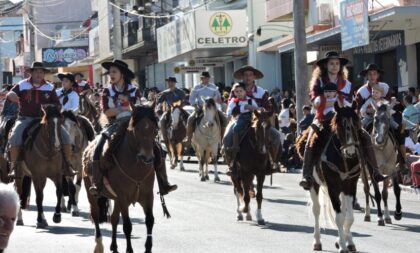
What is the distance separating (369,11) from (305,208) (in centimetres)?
1269

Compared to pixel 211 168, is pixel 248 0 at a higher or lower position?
higher

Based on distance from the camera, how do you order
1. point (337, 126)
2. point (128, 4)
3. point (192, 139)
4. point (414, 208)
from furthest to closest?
point (128, 4) < point (192, 139) < point (414, 208) < point (337, 126)

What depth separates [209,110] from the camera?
26.5 m

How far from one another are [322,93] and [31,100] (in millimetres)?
5854

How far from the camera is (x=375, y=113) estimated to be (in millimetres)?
17203

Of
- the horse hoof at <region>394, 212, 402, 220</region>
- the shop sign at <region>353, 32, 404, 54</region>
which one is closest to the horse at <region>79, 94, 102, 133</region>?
the horse hoof at <region>394, 212, 402, 220</region>

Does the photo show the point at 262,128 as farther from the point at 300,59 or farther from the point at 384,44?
the point at 384,44

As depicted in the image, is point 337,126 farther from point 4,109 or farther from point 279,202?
point 4,109

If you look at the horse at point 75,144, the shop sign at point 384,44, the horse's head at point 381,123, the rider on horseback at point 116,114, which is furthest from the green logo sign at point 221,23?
the rider on horseback at point 116,114

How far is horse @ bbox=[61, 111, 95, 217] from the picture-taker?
61.5ft

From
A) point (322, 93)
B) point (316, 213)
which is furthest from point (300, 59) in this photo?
point (316, 213)

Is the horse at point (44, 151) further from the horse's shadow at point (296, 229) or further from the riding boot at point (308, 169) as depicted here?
the riding boot at point (308, 169)

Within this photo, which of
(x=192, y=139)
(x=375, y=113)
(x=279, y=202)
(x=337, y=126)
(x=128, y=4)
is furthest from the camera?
(x=128, y=4)

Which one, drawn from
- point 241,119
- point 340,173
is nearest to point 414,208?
point 241,119
